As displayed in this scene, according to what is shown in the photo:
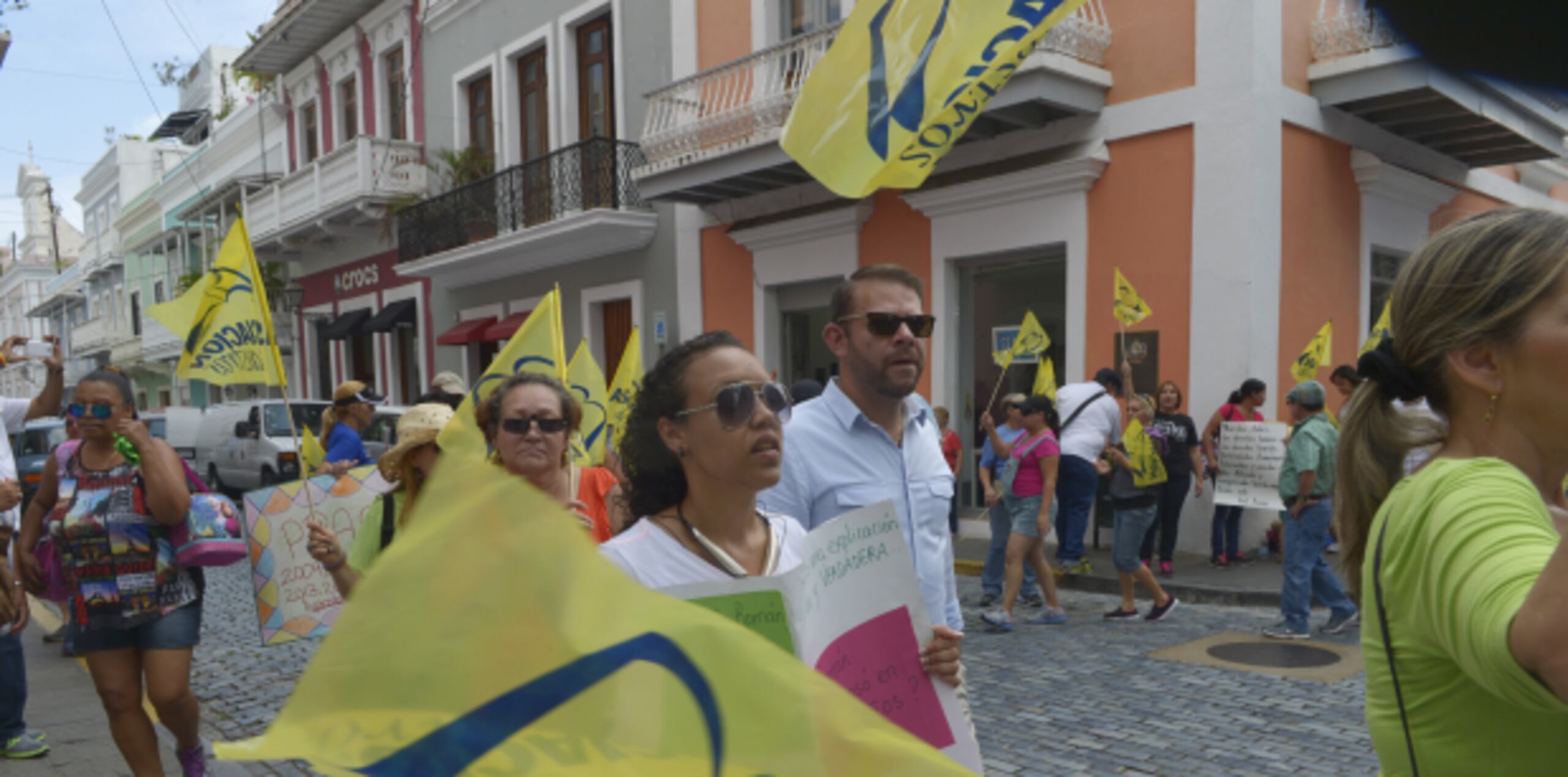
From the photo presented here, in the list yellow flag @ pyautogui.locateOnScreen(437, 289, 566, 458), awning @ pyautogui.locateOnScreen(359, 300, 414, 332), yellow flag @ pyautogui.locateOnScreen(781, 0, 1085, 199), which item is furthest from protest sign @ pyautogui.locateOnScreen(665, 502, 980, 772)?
awning @ pyautogui.locateOnScreen(359, 300, 414, 332)

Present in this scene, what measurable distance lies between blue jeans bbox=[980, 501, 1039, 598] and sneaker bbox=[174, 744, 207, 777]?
17.8 ft

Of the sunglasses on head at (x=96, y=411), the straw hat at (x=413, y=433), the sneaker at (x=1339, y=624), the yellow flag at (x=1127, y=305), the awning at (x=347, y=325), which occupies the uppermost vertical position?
the awning at (x=347, y=325)

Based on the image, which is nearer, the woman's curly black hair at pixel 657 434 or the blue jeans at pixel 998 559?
the woman's curly black hair at pixel 657 434

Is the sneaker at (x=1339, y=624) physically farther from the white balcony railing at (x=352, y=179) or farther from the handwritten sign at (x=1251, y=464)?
the white balcony railing at (x=352, y=179)

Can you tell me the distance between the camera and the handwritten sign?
878 centimetres

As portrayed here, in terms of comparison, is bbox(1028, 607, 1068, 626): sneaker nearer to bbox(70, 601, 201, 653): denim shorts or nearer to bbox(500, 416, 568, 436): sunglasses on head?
bbox(500, 416, 568, 436): sunglasses on head

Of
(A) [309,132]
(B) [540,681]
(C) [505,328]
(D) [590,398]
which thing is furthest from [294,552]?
(A) [309,132]

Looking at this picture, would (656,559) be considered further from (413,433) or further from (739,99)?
(739,99)

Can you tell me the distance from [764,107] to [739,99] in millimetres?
916

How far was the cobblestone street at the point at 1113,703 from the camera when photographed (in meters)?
4.50

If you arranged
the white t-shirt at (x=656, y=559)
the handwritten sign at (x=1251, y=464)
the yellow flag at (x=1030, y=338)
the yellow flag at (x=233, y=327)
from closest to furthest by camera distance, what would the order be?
1. the white t-shirt at (x=656, y=559)
2. the yellow flag at (x=233, y=327)
3. the handwritten sign at (x=1251, y=464)
4. the yellow flag at (x=1030, y=338)

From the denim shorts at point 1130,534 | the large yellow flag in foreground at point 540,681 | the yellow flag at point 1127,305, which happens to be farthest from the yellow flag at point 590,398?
the large yellow flag in foreground at point 540,681

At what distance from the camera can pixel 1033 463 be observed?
747 centimetres

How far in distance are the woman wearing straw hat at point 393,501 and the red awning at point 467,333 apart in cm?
1485
